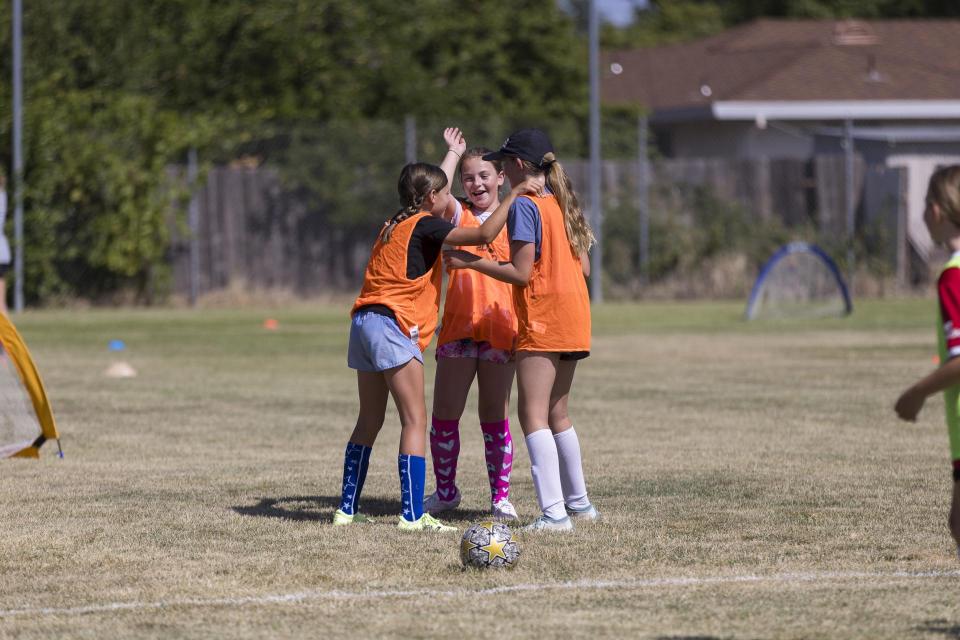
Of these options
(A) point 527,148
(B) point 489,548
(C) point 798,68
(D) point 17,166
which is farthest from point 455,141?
(C) point 798,68

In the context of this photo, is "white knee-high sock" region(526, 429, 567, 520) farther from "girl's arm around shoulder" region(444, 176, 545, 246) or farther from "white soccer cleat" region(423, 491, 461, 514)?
"girl's arm around shoulder" region(444, 176, 545, 246)

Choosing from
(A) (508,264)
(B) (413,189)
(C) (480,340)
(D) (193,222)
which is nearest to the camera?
(A) (508,264)

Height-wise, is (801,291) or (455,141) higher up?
(455,141)

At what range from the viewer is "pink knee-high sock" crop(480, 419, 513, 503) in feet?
26.2

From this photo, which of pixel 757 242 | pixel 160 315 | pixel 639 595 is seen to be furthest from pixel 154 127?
pixel 639 595

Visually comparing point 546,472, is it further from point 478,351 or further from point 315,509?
point 315,509

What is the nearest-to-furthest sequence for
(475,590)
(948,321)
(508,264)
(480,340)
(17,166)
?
1. (948,321)
2. (475,590)
3. (508,264)
4. (480,340)
5. (17,166)

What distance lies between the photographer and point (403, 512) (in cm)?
769

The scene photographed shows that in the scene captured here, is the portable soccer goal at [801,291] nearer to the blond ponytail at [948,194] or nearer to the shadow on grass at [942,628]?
the shadow on grass at [942,628]

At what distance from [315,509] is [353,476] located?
0.58 metres

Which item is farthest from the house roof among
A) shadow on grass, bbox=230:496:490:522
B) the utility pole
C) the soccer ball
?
the soccer ball

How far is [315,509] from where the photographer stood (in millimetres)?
8281

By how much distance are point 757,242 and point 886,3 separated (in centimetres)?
2366

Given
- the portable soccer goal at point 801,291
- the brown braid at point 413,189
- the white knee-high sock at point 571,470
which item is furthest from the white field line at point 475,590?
the portable soccer goal at point 801,291
